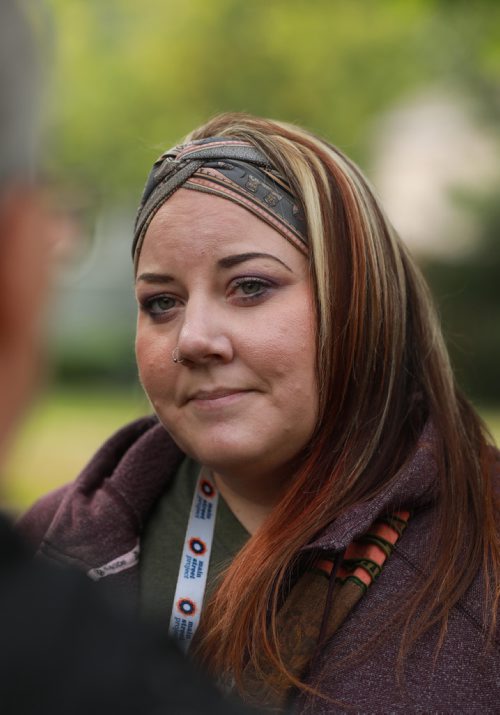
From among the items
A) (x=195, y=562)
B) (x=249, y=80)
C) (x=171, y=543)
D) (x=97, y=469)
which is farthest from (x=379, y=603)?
(x=249, y=80)

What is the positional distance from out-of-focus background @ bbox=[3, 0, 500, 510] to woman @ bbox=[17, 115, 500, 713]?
10.1 m

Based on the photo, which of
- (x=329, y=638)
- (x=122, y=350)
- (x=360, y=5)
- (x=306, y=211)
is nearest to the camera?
(x=329, y=638)

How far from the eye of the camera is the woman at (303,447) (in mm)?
2383

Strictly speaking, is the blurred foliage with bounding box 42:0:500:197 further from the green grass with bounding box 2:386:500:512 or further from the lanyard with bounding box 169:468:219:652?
the lanyard with bounding box 169:468:219:652

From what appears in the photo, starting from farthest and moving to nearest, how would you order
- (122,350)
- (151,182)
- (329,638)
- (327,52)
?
(122,350) < (327,52) < (151,182) < (329,638)

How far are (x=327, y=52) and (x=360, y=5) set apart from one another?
7.26 ft

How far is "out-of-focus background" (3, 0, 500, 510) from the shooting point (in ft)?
52.9

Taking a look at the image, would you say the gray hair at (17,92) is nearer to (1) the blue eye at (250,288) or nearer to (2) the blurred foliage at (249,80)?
(1) the blue eye at (250,288)

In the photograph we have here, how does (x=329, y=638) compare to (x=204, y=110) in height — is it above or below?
below

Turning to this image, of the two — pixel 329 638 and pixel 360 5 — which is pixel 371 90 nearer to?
pixel 360 5

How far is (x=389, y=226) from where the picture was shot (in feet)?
9.12

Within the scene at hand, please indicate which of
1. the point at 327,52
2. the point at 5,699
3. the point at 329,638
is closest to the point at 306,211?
the point at 329,638

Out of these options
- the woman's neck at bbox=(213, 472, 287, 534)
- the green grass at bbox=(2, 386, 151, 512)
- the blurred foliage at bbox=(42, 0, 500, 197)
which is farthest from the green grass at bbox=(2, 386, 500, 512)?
the blurred foliage at bbox=(42, 0, 500, 197)

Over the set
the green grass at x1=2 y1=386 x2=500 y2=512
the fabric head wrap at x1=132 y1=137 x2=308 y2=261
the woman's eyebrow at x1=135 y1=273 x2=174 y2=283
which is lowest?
the woman's eyebrow at x1=135 y1=273 x2=174 y2=283
